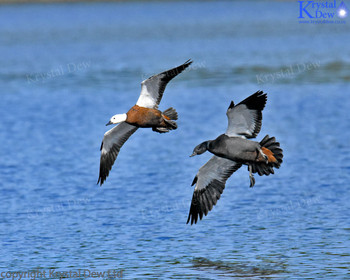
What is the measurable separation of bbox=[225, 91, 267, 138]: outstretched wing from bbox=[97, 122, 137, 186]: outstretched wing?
13.2 feet

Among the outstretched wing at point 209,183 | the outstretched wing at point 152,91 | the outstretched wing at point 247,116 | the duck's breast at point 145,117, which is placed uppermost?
the outstretched wing at point 152,91

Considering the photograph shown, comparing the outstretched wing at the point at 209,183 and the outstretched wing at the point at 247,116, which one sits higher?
the outstretched wing at the point at 247,116

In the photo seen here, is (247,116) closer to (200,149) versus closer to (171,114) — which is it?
(200,149)

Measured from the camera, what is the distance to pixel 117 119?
18.4 m

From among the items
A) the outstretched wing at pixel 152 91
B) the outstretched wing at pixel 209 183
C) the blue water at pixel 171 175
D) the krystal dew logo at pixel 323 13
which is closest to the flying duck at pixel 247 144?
the outstretched wing at pixel 209 183

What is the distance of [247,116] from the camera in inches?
689

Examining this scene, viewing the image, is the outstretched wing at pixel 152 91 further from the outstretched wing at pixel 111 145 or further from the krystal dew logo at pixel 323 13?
the krystal dew logo at pixel 323 13

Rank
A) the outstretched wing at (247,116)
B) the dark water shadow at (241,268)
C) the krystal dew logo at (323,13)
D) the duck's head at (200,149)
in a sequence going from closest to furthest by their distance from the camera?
the duck's head at (200,149) → the dark water shadow at (241,268) → the outstretched wing at (247,116) → the krystal dew logo at (323,13)

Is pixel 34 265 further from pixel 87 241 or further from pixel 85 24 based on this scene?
pixel 85 24

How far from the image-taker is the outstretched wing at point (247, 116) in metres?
17.1

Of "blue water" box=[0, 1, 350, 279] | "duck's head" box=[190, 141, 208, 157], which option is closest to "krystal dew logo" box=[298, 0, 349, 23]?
"blue water" box=[0, 1, 350, 279]

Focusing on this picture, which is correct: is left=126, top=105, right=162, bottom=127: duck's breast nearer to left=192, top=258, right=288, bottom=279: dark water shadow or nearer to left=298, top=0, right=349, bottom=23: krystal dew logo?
left=192, top=258, right=288, bottom=279: dark water shadow

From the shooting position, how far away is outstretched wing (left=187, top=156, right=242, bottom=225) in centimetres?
1858

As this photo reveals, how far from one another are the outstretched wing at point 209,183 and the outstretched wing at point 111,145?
3047mm
